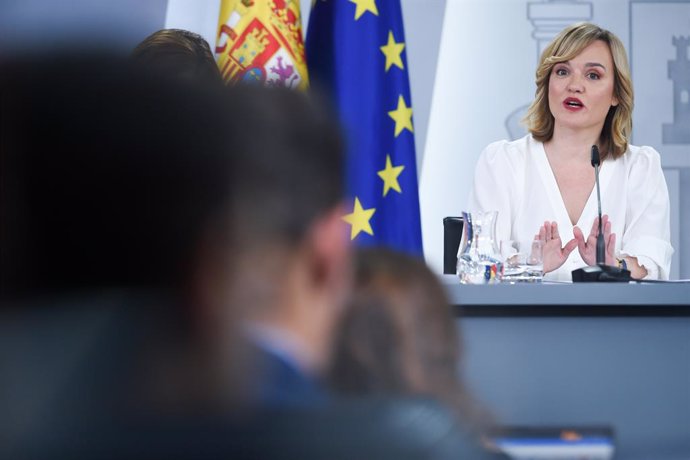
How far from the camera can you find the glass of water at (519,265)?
2.06m

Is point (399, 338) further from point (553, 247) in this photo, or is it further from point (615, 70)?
point (615, 70)

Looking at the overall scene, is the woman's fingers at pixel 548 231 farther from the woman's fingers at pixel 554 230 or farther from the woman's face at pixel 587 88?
the woman's face at pixel 587 88

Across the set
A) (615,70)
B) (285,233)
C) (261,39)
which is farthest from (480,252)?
(285,233)

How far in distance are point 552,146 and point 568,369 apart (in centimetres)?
148

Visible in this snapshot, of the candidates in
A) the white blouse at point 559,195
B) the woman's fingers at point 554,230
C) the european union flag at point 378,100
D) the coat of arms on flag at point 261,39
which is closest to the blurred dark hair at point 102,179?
the coat of arms on flag at point 261,39

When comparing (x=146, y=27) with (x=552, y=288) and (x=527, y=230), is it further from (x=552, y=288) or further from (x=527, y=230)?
(x=552, y=288)

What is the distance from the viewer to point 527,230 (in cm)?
296

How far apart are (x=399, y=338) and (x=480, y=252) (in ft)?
5.12

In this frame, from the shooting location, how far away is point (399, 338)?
1.83 feet

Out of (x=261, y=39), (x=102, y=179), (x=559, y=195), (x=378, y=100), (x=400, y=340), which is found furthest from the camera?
(x=559, y=195)

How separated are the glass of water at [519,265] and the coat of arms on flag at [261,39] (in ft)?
2.01

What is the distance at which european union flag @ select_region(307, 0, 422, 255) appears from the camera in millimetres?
2236

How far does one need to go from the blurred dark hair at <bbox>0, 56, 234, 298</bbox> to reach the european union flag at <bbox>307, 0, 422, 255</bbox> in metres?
1.85

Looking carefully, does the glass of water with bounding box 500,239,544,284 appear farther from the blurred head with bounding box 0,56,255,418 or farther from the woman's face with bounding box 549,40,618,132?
the blurred head with bounding box 0,56,255,418
